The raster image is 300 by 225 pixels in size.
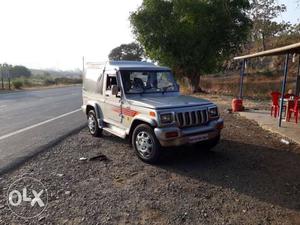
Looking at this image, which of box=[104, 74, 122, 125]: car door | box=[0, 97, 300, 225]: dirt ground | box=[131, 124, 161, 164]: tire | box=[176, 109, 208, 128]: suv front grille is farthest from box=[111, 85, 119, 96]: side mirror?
box=[176, 109, 208, 128]: suv front grille

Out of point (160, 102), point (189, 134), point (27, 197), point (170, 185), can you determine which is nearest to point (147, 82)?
point (160, 102)

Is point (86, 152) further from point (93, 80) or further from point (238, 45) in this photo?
point (238, 45)

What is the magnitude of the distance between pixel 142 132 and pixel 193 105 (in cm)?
120

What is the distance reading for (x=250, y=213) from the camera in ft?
13.3

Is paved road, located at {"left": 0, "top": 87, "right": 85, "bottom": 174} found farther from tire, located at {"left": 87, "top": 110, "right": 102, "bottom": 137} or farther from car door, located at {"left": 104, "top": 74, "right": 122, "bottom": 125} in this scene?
car door, located at {"left": 104, "top": 74, "right": 122, "bottom": 125}

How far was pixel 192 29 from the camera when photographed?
72.1 feet

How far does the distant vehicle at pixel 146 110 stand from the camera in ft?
19.2

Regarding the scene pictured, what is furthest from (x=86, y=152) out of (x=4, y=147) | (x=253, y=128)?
(x=253, y=128)

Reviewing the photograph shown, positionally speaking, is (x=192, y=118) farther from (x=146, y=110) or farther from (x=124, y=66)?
(x=124, y=66)

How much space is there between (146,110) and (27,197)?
8.83 feet

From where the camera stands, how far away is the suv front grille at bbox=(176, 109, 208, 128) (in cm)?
593

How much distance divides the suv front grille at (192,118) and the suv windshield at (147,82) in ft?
4.66

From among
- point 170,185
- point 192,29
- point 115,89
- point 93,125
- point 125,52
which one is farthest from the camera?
point 125,52

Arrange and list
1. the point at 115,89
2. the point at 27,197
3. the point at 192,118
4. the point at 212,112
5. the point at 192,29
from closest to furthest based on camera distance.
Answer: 1. the point at 27,197
2. the point at 192,118
3. the point at 212,112
4. the point at 115,89
5. the point at 192,29
